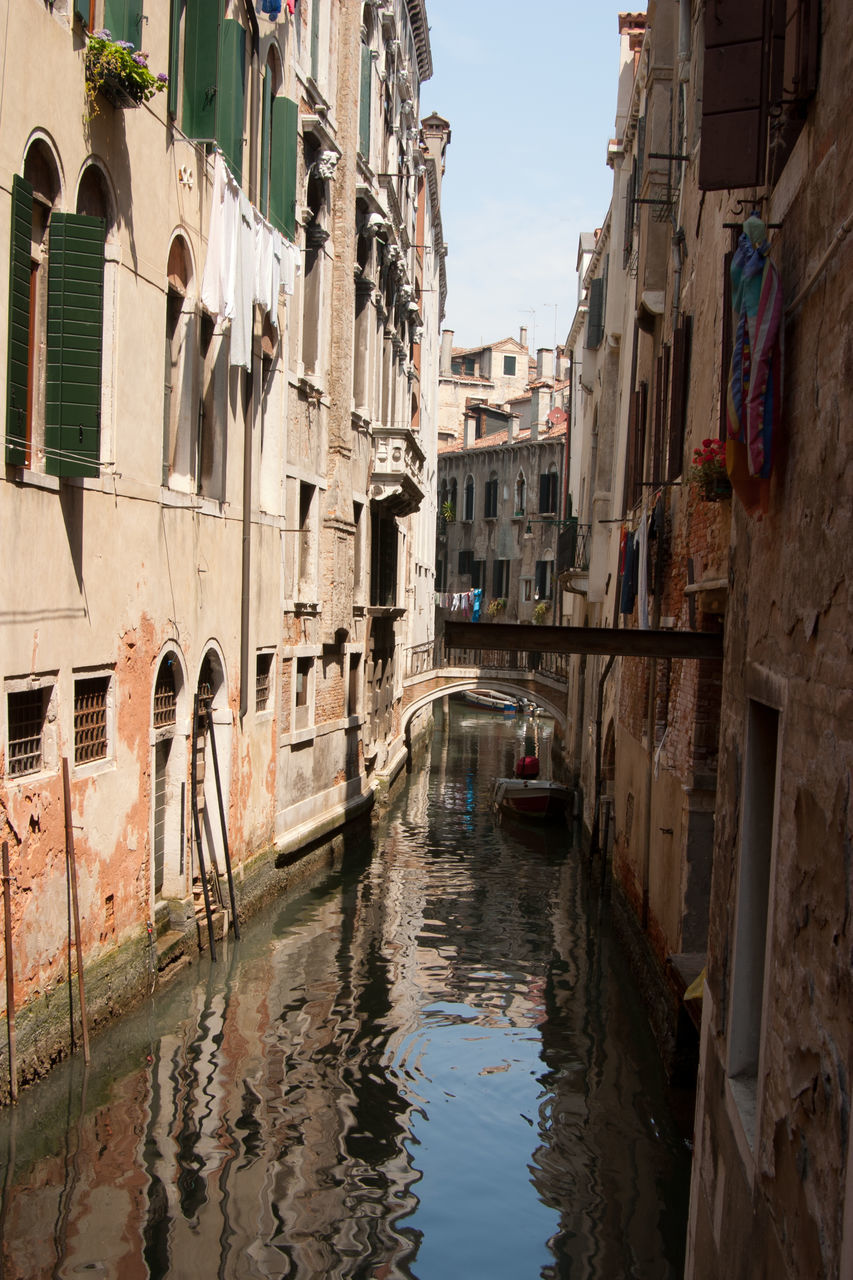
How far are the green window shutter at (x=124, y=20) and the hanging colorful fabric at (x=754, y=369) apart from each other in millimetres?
5431

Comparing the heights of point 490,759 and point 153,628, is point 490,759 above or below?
below

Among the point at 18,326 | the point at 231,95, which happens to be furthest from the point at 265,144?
the point at 18,326

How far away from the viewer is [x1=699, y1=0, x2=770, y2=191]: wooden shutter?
14.6 feet

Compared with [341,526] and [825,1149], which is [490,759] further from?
[825,1149]

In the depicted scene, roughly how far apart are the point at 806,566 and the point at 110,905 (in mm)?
6631

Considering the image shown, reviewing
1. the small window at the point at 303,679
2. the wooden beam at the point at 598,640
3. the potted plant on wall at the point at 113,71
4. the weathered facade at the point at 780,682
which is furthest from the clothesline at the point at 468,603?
the wooden beam at the point at 598,640

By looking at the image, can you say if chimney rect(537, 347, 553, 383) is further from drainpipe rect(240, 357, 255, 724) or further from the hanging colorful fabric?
the hanging colorful fabric

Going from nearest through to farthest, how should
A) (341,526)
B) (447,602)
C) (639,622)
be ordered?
(639,622) → (341,526) → (447,602)

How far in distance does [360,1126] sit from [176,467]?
216 inches

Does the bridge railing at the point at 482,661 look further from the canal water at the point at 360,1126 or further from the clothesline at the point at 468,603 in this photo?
the canal water at the point at 360,1126

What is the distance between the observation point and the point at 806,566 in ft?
11.6

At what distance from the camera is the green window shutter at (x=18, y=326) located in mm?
7113

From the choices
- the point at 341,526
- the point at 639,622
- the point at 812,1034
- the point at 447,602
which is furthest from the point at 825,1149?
the point at 447,602

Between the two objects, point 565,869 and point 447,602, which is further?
point 447,602
